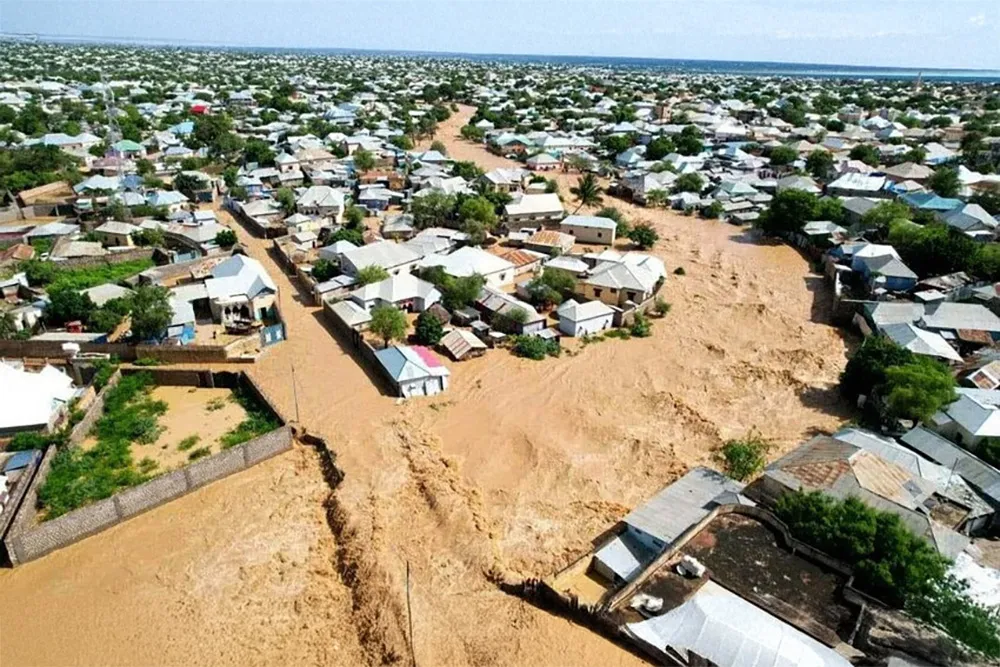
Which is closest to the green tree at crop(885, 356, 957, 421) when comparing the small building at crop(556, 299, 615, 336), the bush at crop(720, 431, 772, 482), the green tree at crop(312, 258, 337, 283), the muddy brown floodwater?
the muddy brown floodwater

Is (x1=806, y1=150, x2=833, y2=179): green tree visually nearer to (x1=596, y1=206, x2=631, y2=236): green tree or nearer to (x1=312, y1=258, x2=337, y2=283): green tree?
(x1=596, y1=206, x2=631, y2=236): green tree

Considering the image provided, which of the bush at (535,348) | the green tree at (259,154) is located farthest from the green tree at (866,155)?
the green tree at (259,154)

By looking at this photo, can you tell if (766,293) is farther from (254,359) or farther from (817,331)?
(254,359)

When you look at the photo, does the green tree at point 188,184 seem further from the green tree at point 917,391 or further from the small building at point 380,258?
the green tree at point 917,391

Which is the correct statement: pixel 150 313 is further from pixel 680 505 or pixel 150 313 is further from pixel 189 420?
pixel 680 505

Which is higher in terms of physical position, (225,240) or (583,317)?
(225,240)

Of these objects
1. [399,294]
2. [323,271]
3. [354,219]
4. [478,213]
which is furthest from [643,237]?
[323,271]

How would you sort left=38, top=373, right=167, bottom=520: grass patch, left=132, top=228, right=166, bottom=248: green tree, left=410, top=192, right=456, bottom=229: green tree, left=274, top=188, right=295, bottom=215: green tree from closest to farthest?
left=38, top=373, right=167, bottom=520: grass patch < left=132, top=228, right=166, bottom=248: green tree < left=410, top=192, right=456, bottom=229: green tree < left=274, top=188, right=295, bottom=215: green tree
